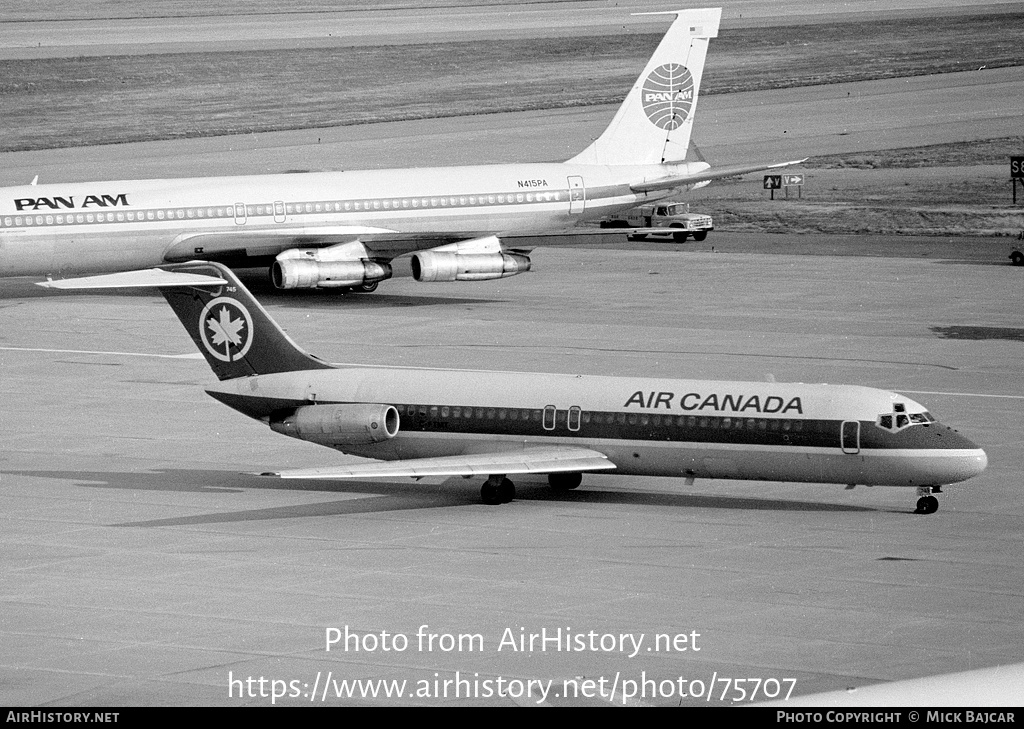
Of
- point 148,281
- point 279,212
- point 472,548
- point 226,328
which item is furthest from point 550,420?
point 279,212

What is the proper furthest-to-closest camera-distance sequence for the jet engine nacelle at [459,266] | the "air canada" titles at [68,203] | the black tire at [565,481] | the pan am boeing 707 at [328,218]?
the jet engine nacelle at [459,266], the pan am boeing 707 at [328,218], the "air canada" titles at [68,203], the black tire at [565,481]

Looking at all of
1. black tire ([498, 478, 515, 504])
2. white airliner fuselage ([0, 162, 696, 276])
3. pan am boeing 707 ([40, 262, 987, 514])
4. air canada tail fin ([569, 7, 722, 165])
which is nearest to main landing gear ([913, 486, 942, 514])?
pan am boeing 707 ([40, 262, 987, 514])

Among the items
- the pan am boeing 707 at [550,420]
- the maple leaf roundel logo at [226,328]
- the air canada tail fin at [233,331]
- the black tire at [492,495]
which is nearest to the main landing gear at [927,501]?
the pan am boeing 707 at [550,420]

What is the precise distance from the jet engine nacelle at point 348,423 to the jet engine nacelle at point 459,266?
28.5m

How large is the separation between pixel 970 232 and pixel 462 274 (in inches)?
1137

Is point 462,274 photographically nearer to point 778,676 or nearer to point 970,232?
point 970,232

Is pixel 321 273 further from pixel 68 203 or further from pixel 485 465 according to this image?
pixel 485 465

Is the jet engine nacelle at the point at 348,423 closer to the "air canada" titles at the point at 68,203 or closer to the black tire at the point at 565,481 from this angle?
the black tire at the point at 565,481

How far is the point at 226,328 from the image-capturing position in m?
42.7

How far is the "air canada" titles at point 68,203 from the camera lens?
6706 cm

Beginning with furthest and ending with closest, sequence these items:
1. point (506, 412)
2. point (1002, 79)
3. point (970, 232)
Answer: point (1002, 79) → point (970, 232) → point (506, 412)

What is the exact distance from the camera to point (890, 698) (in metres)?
14.2

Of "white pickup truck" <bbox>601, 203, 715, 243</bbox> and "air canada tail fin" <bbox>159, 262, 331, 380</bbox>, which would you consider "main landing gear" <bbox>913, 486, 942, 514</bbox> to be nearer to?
"air canada tail fin" <bbox>159, 262, 331, 380</bbox>
